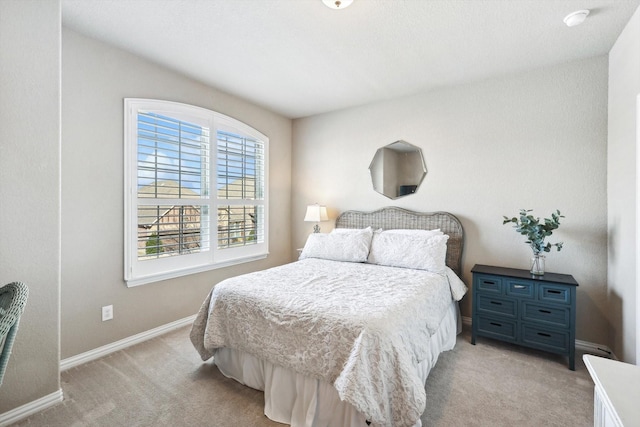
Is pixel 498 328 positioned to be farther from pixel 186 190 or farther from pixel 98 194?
pixel 98 194

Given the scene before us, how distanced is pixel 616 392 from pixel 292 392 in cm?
152

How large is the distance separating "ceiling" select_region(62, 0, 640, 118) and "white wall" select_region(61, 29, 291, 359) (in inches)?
7.6

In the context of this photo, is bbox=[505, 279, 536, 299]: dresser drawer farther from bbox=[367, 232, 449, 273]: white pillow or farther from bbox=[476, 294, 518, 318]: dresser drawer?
bbox=[367, 232, 449, 273]: white pillow

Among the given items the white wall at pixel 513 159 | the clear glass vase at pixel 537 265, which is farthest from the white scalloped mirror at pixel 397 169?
the clear glass vase at pixel 537 265

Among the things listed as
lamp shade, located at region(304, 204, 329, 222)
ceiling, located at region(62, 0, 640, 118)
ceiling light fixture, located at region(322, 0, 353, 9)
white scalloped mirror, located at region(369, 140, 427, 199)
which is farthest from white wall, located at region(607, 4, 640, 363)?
lamp shade, located at region(304, 204, 329, 222)

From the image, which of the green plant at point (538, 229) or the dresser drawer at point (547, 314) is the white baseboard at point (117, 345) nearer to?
the dresser drawer at point (547, 314)

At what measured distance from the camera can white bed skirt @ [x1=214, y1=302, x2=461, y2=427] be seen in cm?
164

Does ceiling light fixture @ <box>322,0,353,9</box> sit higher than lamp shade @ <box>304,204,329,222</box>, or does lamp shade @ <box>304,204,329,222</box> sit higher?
ceiling light fixture @ <box>322,0,353,9</box>

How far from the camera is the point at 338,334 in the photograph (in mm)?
1610

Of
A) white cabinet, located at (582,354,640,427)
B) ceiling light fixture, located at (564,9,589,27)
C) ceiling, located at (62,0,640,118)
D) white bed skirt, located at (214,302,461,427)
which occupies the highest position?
ceiling, located at (62,0,640,118)

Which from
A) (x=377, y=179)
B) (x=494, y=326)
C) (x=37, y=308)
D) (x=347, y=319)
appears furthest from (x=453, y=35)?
(x=37, y=308)

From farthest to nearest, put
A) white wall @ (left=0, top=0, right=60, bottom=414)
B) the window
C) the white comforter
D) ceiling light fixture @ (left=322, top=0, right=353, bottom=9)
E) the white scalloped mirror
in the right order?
the white scalloped mirror < the window < ceiling light fixture @ (left=322, top=0, right=353, bottom=9) < white wall @ (left=0, top=0, right=60, bottom=414) < the white comforter

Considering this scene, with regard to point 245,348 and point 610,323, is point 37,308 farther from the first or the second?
point 610,323

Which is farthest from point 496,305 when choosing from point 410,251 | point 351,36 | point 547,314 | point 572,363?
point 351,36
